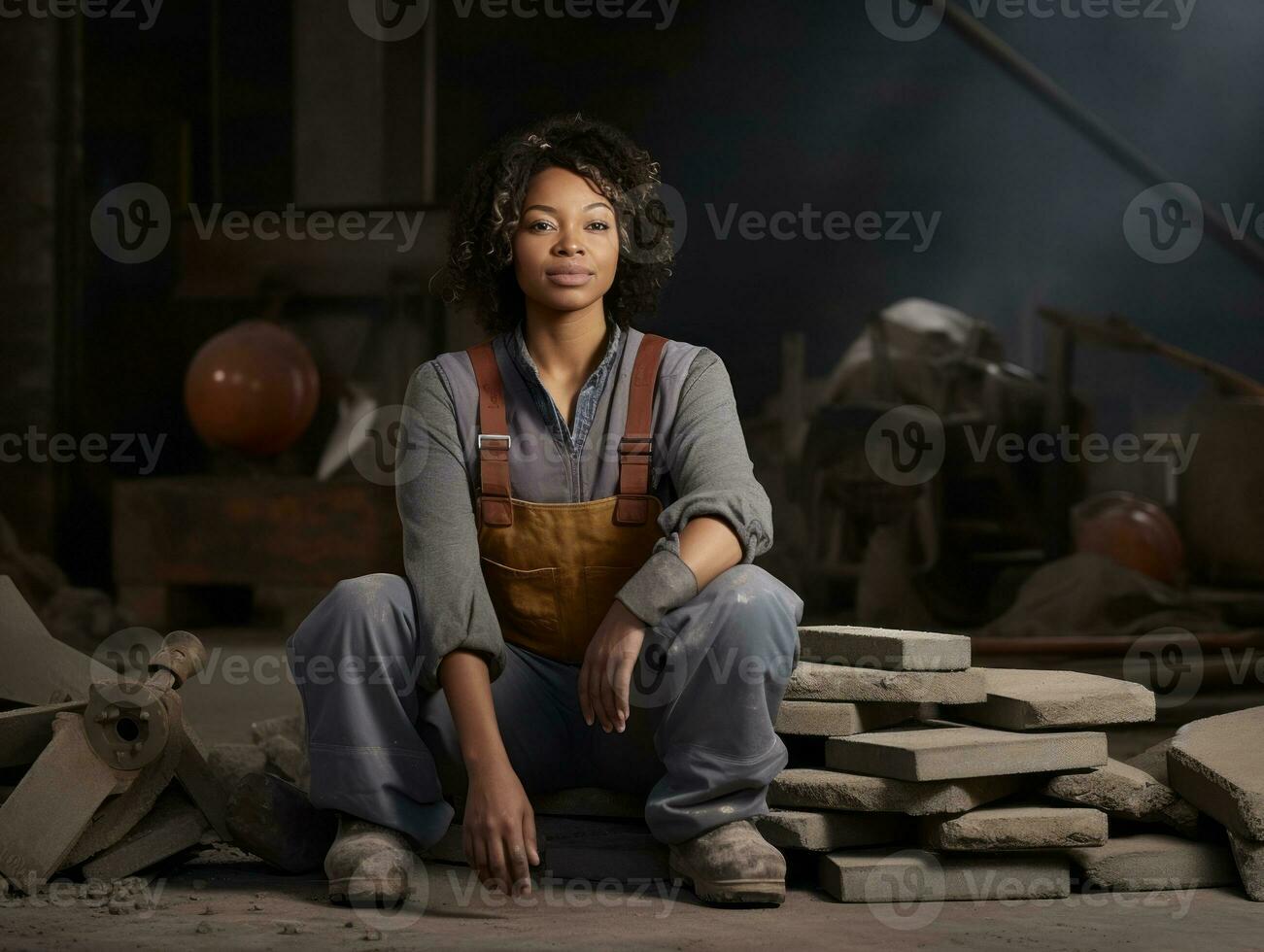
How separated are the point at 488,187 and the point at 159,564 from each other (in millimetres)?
4451

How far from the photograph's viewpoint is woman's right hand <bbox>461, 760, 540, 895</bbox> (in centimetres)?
227

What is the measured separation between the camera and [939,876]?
2.54m

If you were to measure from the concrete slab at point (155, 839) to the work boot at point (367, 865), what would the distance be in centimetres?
38

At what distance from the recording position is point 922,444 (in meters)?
6.89

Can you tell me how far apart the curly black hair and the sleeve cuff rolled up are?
0.62 meters

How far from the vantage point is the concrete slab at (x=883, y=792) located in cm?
253

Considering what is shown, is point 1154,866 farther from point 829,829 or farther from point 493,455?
point 493,455

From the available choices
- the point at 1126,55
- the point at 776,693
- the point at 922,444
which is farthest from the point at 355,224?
the point at 776,693

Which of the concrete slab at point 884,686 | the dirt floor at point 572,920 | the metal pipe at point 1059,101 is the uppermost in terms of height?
the metal pipe at point 1059,101

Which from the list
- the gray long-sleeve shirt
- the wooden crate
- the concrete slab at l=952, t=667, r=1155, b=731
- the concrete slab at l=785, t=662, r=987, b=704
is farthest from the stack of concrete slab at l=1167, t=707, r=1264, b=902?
the wooden crate

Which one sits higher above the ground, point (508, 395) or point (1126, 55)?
point (1126, 55)

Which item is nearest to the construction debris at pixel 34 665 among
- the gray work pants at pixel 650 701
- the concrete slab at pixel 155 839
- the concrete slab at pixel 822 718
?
the concrete slab at pixel 155 839

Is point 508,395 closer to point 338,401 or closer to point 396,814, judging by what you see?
point 396,814

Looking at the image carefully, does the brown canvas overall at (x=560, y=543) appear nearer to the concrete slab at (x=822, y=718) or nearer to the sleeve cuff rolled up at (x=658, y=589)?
the sleeve cuff rolled up at (x=658, y=589)
